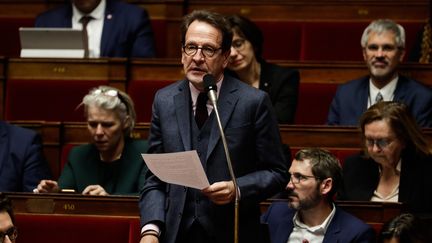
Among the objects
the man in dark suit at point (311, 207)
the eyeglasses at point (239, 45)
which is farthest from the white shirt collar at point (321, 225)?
the eyeglasses at point (239, 45)

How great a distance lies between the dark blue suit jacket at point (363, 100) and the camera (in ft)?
5.77

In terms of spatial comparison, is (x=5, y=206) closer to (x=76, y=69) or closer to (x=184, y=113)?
(x=184, y=113)

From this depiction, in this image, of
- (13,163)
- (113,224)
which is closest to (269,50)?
(13,163)

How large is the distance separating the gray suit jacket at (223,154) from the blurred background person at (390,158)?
0.44 m

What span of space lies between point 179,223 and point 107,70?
2.90 ft

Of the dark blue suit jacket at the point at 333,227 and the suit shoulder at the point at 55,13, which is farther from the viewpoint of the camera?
the suit shoulder at the point at 55,13

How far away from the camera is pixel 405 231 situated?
1285 millimetres

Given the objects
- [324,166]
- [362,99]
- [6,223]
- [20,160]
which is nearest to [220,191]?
[6,223]

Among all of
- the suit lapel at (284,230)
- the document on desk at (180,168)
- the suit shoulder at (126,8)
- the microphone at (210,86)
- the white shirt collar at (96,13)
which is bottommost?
the suit lapel at (284,230)

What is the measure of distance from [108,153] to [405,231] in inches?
22.3

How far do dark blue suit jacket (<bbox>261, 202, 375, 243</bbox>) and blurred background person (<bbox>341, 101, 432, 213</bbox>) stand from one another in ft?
0.58

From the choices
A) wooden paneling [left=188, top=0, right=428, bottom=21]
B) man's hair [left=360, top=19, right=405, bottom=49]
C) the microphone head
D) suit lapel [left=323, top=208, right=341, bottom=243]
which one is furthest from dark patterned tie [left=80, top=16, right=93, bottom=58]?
the microphone head

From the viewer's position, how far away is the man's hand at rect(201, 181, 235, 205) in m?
1.02

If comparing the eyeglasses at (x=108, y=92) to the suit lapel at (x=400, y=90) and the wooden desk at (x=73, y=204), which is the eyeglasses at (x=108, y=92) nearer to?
the wooden desk at (x=73, y=204)
